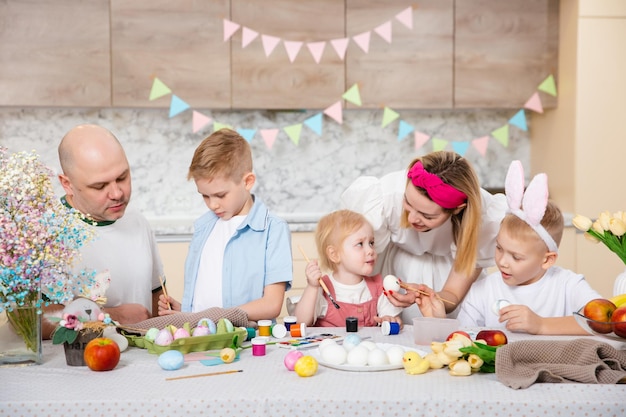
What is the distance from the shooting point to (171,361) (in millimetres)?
1637

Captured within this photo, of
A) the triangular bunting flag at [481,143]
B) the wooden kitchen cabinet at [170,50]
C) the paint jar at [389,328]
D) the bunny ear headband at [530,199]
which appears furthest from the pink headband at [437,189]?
the triangular bunting flag at [481,143]

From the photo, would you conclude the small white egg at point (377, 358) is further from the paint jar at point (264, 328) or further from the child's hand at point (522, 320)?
the child's hand at point (522, 320)

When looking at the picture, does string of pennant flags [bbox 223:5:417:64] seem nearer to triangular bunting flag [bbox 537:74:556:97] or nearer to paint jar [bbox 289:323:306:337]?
triangular bunting flag [bbox 537:74:556:97]

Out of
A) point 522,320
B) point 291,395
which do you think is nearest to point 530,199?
point 522,320

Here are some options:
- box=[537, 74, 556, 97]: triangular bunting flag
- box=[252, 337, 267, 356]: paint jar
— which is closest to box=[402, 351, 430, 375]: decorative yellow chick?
box=[252, 337, 267, 356]: paint jar

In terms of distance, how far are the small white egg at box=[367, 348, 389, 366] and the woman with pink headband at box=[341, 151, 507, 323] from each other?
61 centimetres

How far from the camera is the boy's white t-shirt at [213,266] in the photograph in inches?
96.7

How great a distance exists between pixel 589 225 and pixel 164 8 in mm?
2872

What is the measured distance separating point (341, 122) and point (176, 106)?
0.94 m

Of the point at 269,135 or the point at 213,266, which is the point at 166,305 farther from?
the point at 269,135

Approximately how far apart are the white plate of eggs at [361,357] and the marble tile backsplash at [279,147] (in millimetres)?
2756

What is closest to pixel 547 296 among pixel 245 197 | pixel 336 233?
pixel 336 233

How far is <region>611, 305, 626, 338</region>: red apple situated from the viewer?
1.59 meters

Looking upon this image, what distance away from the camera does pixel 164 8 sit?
4125 millimetres
